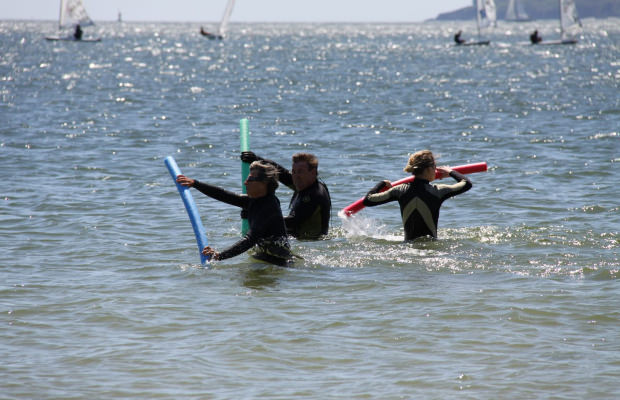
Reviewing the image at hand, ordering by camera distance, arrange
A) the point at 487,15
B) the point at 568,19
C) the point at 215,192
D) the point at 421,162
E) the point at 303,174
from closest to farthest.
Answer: the point at 215,192 < the point at 421,162 < the point at 303,174 < the point at 568,19 < the point at 487,15

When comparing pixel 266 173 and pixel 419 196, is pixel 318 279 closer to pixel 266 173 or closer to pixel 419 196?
pixel 266 173

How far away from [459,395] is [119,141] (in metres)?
18.8

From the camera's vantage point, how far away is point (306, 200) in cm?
1123

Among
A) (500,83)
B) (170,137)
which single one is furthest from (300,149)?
(500,83)

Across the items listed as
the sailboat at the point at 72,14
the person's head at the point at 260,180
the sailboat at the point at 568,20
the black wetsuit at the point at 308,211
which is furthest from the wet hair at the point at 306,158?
the sailboat at the point at 72,14

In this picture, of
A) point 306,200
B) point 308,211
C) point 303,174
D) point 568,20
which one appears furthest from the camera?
point 568,20

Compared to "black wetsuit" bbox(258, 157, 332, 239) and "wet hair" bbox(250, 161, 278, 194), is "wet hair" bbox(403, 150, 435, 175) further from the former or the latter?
"wet hair" bbox(250, 161, 278, 194)

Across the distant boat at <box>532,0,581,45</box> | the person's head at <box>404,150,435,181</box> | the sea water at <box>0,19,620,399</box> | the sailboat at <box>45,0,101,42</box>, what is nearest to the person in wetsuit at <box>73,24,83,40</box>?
the sailboat at <box>45,0,101,42</box>

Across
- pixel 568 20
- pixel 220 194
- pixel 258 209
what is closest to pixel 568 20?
pixel 568 20

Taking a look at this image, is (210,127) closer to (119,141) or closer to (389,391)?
(119,141)

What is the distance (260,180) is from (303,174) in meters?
1.91

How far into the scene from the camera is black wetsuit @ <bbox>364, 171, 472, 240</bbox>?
10695 mm

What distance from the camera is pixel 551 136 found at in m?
24.2

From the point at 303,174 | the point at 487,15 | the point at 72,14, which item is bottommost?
the point at 303,174
